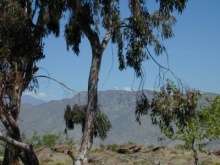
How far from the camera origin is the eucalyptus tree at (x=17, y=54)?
20000 millimetres

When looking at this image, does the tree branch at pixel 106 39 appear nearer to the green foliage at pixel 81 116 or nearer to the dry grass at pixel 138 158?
the green foliage at pixel 81 116

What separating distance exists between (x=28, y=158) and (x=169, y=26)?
24.0ft

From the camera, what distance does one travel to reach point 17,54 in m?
20.7

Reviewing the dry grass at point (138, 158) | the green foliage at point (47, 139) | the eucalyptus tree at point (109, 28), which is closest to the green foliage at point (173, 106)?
the eucalyptus tree at point (109, 28)

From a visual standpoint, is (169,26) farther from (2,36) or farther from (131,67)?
(2,36)

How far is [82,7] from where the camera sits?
2208cm

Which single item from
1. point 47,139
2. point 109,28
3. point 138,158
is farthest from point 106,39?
point 47,139

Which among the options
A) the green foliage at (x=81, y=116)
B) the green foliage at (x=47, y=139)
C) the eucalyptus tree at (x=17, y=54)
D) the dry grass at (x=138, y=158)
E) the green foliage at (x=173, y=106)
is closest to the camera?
the eucalyptus tree at (x=17, y=54)

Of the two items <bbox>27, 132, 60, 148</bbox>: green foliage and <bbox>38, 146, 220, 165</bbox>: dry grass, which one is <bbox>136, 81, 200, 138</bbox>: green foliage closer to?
<bbox>38, 146, 220, 165</bbox>: dry grass

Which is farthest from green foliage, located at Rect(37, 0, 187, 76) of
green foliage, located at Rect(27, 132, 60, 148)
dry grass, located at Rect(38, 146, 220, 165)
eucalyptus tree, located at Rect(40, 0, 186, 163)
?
green foliage, located at Rect(27, 132, 60, 148)

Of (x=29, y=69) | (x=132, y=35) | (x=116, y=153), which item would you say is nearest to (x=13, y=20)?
(x=29, y=69)

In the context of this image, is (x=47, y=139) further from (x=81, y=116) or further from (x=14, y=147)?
(x=14, y=147)

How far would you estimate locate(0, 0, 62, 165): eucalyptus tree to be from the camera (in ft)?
65.6

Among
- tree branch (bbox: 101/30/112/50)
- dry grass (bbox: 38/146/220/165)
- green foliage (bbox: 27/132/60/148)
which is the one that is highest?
tree branch (bbox: 101/30/112/50)
